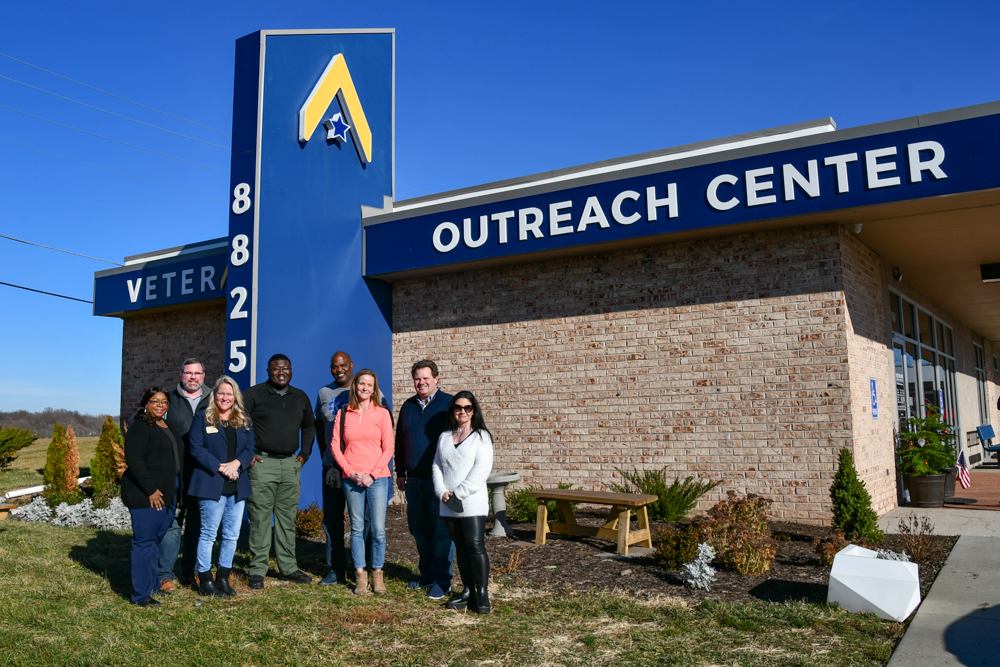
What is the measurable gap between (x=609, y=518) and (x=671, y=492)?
4.65 feet

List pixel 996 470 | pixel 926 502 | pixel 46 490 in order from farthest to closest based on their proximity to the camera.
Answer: pixel 996 470
pixel 46 490
pixel 926 502

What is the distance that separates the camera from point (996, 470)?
54.1ft

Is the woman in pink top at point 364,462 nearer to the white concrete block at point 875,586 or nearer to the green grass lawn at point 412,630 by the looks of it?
the green grass lawn at point 412,630

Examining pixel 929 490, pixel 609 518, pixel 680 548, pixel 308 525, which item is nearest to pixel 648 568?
pixel 680 548

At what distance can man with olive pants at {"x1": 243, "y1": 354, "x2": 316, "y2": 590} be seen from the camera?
21.5 ft

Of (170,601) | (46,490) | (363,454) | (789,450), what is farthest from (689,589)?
(46,490)

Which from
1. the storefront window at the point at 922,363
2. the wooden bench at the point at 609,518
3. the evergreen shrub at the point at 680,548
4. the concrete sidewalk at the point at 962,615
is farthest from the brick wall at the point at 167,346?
the concrete sidewalk at the point at 962,615

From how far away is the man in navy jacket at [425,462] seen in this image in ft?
19.7

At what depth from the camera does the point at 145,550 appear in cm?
606

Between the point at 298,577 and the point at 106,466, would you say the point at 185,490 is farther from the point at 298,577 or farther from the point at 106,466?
the point at 106,466

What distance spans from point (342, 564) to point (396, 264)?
6074 mm

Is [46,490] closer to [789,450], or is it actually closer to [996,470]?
[789,450]

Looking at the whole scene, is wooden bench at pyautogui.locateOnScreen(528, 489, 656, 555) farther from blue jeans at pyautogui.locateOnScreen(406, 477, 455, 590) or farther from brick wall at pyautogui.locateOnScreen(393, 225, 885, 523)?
blue jeans at pyautogui.locateOnScreen(406, 477, 455, 590)

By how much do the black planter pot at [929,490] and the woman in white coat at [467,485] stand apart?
7.64 meters
